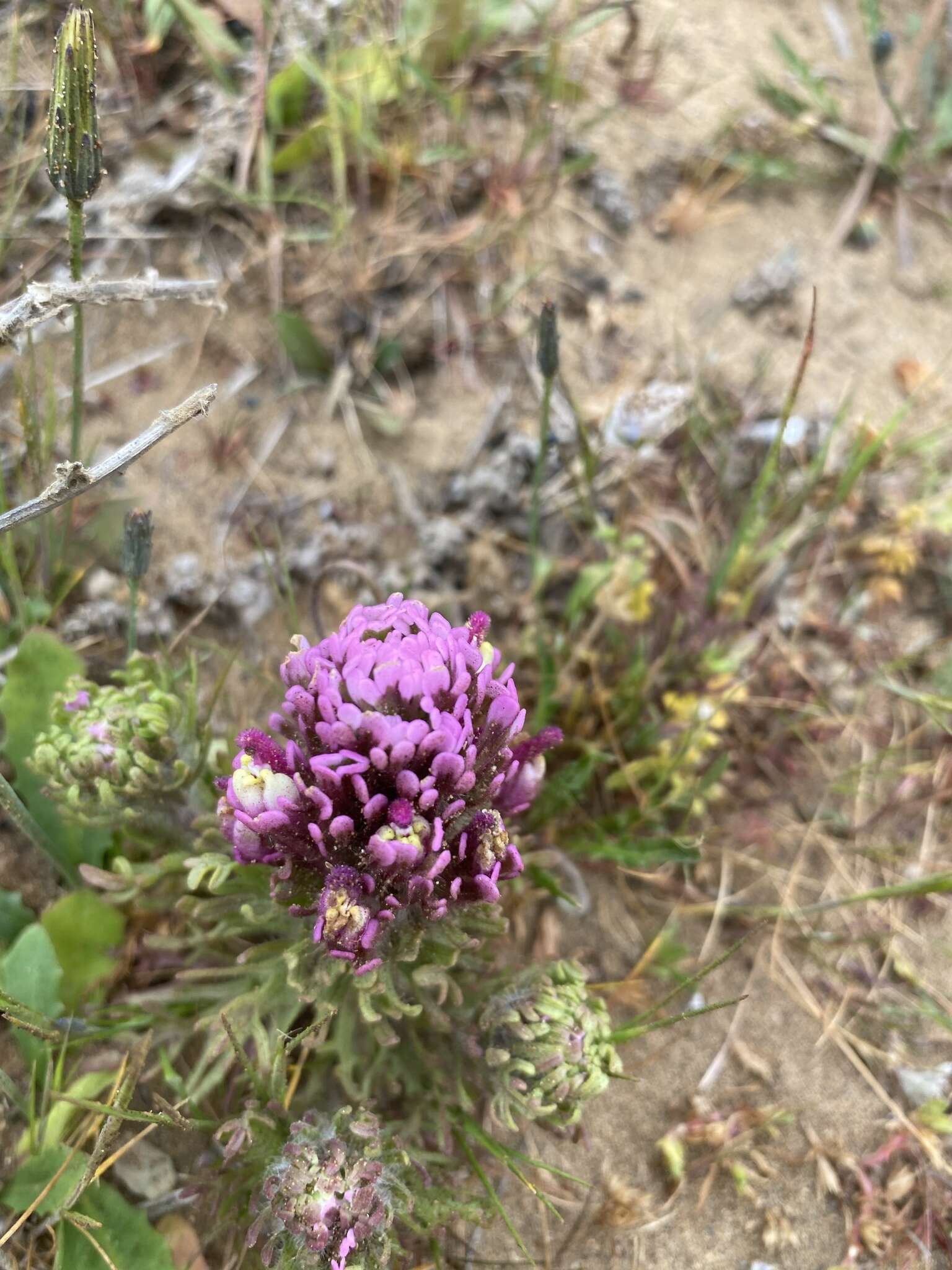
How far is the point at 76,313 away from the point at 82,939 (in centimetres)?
145

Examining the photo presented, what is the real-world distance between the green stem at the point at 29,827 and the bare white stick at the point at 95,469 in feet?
1.72

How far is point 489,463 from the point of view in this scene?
3.29m

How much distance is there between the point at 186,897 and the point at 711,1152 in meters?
1.43

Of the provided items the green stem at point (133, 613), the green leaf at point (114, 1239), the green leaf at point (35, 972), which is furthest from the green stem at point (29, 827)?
the green leaf at point (114, 1239)

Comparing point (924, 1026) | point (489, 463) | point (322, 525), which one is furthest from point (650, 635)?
point (924, 1026)

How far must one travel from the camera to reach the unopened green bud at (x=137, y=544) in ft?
7.55

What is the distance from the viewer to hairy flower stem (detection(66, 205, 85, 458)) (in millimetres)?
2086

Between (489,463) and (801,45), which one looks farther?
(801,45)

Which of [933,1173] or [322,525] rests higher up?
[322,525]

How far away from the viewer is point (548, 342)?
7.95 ft

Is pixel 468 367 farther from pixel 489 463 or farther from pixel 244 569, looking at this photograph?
pixel 244 569

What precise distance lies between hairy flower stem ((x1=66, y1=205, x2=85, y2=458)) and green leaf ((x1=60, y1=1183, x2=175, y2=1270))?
5.37 feet

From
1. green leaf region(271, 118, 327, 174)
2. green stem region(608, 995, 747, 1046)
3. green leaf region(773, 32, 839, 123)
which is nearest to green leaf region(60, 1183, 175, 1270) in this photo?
green stem region(608, 995, 747, 1046)

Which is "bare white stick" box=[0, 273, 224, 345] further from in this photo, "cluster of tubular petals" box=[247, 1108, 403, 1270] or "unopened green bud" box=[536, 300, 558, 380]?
"cluster of tubular petals" box=[247, 1108, 403, 1270]
